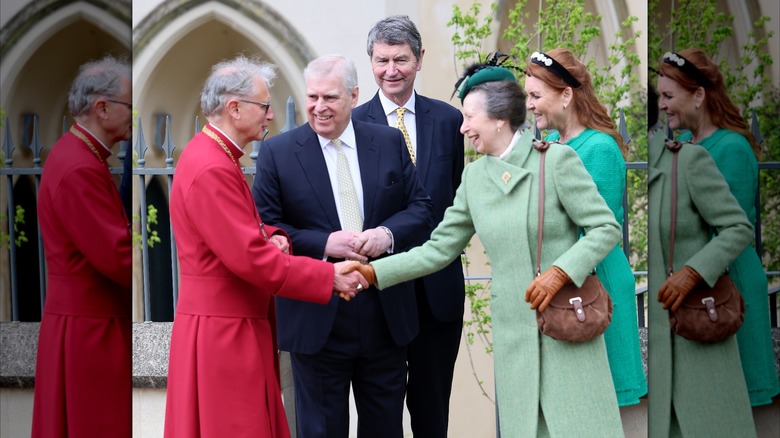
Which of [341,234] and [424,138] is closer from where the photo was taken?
[341,234]

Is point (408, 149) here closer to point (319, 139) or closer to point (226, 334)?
point (319, 139)

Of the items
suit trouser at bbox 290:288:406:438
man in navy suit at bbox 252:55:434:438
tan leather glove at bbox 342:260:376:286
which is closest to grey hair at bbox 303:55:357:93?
man in navy suit at bbox 252:55:434:438

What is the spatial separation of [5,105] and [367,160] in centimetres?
201

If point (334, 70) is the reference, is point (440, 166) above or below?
below

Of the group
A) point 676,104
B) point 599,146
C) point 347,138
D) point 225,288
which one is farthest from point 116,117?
point 599,146

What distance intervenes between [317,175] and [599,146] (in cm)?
108

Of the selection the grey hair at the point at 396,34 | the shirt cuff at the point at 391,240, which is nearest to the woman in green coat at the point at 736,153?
the shirt cuff at the point at 391,240

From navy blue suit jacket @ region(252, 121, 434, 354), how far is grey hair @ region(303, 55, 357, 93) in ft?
0.79

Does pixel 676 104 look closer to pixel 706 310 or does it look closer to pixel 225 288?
pixel 706 310

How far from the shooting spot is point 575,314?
384cm

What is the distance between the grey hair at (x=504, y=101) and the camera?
4.05 m

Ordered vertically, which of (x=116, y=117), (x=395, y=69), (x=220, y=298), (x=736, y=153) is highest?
(x=395, y=69)

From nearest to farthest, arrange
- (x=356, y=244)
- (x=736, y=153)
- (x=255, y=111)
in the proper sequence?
(x=736, y=153), (x=255, y=111), (x=356, y=244)

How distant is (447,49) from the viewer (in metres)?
12.5
